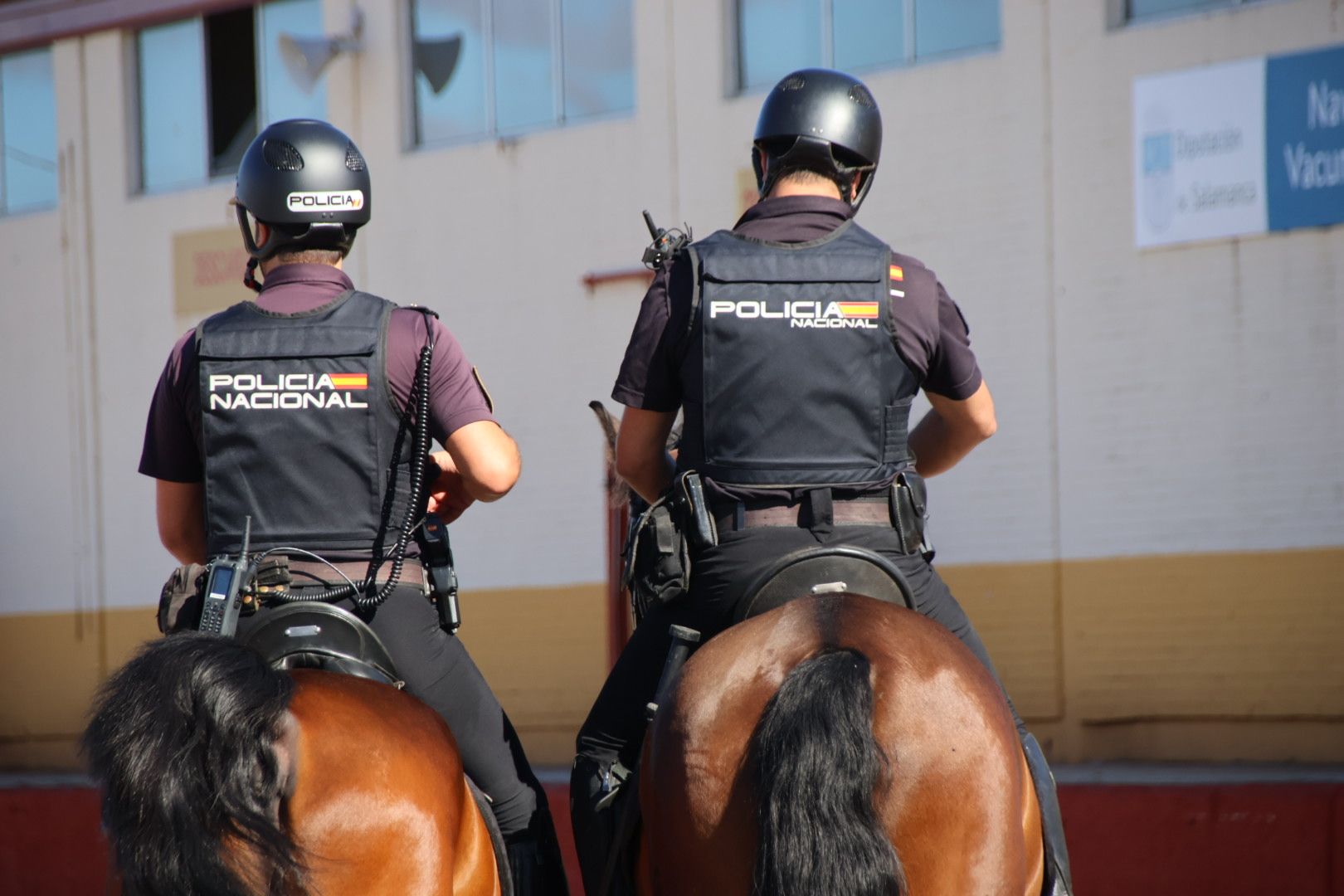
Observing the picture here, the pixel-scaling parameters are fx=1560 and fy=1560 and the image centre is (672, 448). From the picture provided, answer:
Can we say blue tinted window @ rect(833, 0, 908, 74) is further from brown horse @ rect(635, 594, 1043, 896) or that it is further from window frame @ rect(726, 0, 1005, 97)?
brown horse @ rect(635, 594, 1043, 896)

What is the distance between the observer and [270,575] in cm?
366

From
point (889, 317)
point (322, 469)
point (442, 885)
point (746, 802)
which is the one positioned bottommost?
point (442, 885)

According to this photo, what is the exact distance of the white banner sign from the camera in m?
8.21

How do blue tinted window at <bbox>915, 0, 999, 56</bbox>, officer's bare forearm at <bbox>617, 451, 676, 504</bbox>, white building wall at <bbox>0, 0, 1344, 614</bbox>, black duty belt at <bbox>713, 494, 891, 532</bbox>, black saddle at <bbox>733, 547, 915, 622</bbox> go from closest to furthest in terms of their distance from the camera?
black saddle at <bbox>733, 547, 915, 622</bbox> → black duty belt at <bbox>713, 494, 891, 532</bbox> → officer's bare forearm at <bbox>617, 451, 676, 504</bbox> → white building wall at <bbox>0, 0, 1344, 614</bbox> → blue tinted window at <bbox>915, 0, 999, 56</bbox>

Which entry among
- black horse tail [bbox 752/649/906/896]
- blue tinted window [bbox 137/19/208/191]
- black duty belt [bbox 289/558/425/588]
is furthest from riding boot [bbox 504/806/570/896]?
blue tinted window [bbox 137/19/208/191]

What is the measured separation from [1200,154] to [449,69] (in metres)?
5.17

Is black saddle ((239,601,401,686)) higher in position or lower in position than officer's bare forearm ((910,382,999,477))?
lower

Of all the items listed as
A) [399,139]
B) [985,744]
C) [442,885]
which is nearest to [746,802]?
[985,744]

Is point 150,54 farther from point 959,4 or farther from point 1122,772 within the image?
point 1122,772

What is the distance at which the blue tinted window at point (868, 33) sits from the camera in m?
9.30

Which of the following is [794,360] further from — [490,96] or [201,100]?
[201,100]

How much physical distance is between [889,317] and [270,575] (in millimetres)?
1562

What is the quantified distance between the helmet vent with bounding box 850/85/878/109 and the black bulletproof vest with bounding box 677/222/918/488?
16.8 inches

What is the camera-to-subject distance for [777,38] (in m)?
9.69
